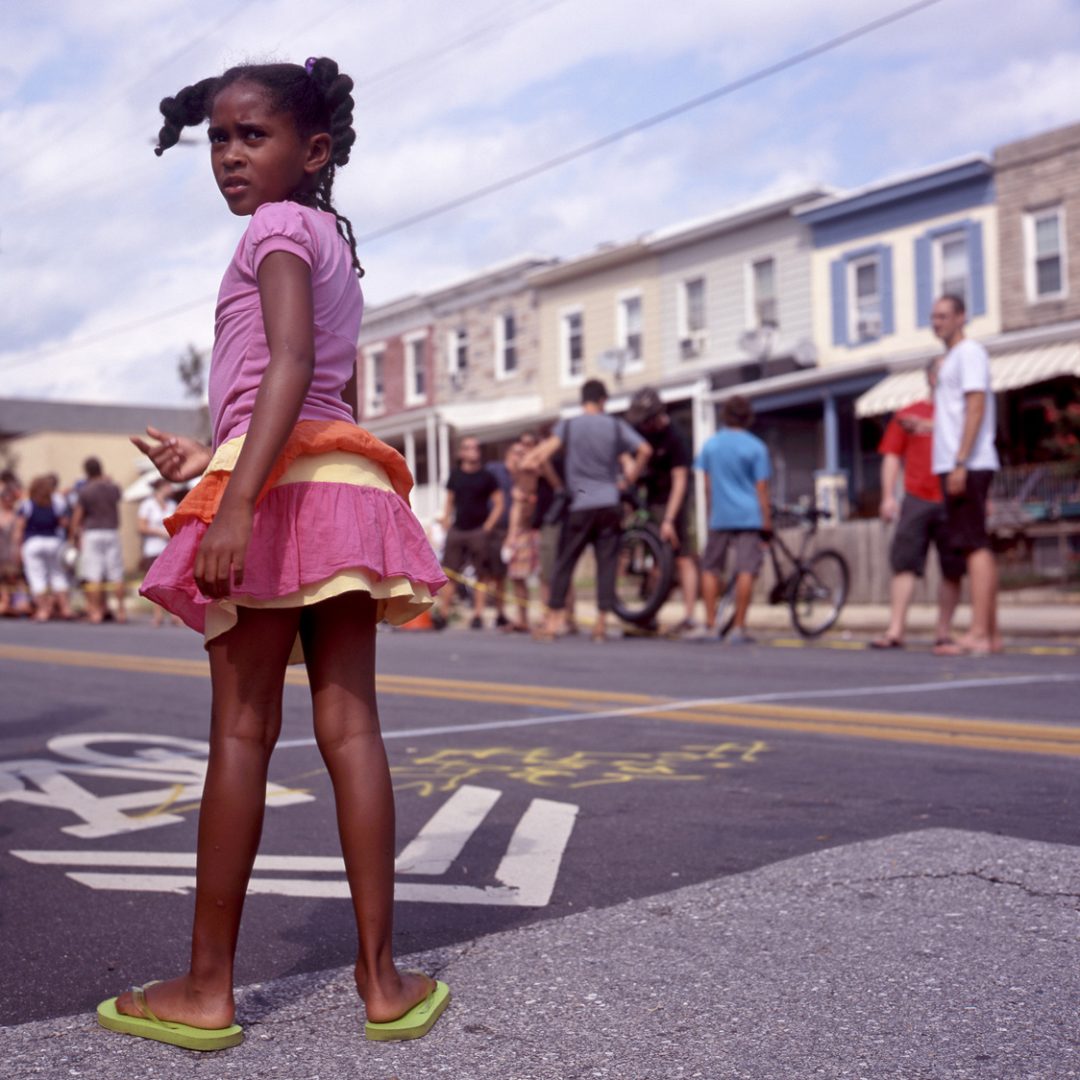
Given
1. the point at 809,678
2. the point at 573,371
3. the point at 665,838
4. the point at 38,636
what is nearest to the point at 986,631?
the point at 809,678

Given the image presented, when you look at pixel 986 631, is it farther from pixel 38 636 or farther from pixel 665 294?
pixel 665 294

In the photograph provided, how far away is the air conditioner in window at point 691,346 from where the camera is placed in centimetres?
2866

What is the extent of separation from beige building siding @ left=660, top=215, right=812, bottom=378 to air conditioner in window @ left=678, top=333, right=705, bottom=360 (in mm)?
44

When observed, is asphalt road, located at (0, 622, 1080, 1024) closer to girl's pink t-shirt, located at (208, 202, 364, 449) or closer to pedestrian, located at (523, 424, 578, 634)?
girl's pink t-shirt, located at (208, 202, 364, 449)

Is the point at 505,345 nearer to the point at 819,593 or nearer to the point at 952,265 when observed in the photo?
the point at 952,265

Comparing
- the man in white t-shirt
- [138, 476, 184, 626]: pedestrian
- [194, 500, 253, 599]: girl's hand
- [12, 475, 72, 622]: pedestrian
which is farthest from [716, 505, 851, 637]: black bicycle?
[12, 475, 72, 622]: pedestrian

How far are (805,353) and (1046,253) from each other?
4.59 meters

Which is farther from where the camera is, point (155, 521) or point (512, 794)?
point (155, 521)

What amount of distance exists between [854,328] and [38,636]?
16040mm

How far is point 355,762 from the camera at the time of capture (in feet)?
8.44

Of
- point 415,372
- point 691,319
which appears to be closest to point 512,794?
point 691,319

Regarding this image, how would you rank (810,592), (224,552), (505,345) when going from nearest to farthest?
(224,552), (810,592), (505,345)

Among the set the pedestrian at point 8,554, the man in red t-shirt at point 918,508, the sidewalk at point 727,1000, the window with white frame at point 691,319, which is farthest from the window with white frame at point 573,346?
the sidewalk at point 727,1000

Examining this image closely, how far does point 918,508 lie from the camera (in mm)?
9781
